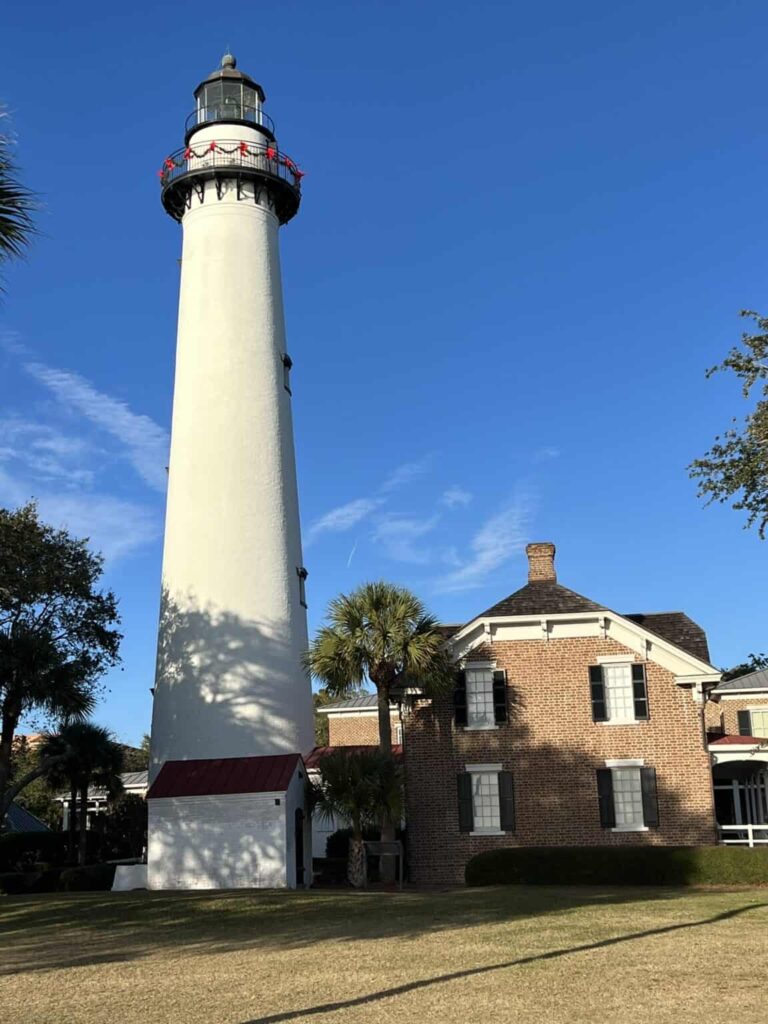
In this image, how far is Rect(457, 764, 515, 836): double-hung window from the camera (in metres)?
29.6

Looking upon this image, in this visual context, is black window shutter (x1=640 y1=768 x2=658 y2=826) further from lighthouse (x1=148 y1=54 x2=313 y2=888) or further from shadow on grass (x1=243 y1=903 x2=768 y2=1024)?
shadow on grass (x1=243 y1=903 x2=768 y2=1024)

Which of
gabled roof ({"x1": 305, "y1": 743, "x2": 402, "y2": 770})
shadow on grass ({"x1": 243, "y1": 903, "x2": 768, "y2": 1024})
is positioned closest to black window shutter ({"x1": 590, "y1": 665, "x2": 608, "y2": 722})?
gabled roof ({"x1": 305, "y1": 743, "x2": 402, "y2": 770})

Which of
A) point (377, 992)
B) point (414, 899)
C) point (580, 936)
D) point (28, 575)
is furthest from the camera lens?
point (28, 575)

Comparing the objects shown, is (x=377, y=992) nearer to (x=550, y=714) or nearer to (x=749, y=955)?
(x=749, y=955)

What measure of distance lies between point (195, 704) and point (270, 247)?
1412cm

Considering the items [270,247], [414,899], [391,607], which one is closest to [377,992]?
[414,899]

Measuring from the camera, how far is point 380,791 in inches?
1091

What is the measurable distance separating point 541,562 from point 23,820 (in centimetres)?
3446

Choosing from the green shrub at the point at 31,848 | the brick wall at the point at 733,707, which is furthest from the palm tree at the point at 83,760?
the brick wall at the point at 733,707

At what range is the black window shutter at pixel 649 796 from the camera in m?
29.1

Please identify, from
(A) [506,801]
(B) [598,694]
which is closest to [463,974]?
(A) [506,801]

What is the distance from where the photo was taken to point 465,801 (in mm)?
29906

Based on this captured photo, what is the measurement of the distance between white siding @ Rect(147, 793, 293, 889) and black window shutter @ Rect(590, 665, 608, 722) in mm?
8899

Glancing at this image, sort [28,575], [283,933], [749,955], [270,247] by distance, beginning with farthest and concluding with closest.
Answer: [270,247] → [28,575] → [283,933] → [749,955]
